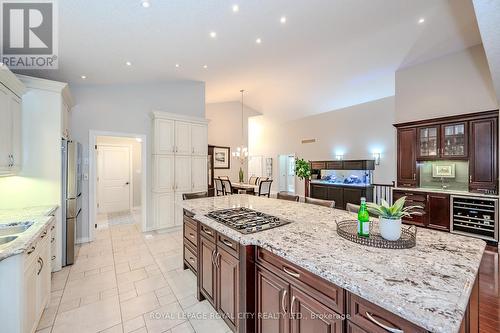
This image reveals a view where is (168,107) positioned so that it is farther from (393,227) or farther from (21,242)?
(393,227)

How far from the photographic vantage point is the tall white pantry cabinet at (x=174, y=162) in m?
4.62

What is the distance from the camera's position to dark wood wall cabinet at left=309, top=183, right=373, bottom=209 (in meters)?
6.53

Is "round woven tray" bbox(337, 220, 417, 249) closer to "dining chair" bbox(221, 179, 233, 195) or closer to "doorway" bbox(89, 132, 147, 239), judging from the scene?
"dining chair" bbox(221, 179, 233, 195)

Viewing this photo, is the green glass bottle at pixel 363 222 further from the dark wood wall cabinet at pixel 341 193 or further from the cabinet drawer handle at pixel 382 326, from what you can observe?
the dark wood wall cabinet at pixel 341 193

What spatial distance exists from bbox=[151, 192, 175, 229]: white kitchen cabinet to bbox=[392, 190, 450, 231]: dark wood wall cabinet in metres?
4.97

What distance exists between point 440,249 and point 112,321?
2729mm

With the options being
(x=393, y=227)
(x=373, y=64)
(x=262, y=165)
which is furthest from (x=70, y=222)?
(x=262, y=165)

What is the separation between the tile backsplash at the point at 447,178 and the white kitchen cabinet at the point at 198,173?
15.8ft

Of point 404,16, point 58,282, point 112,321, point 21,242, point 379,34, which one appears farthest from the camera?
point 379,34

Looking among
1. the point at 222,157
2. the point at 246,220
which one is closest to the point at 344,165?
the point at 222,157

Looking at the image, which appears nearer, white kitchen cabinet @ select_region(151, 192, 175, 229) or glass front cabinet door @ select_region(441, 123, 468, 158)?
glass front cabinet door @ select_region(441, 123, 468, 158)

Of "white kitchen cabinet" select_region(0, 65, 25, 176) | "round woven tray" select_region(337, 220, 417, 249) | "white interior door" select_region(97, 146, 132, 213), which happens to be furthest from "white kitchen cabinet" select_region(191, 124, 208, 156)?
"round woven tray" select_region(337, 220, 417, 249)

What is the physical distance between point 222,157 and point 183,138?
327 centimetres

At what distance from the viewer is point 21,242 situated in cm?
161
